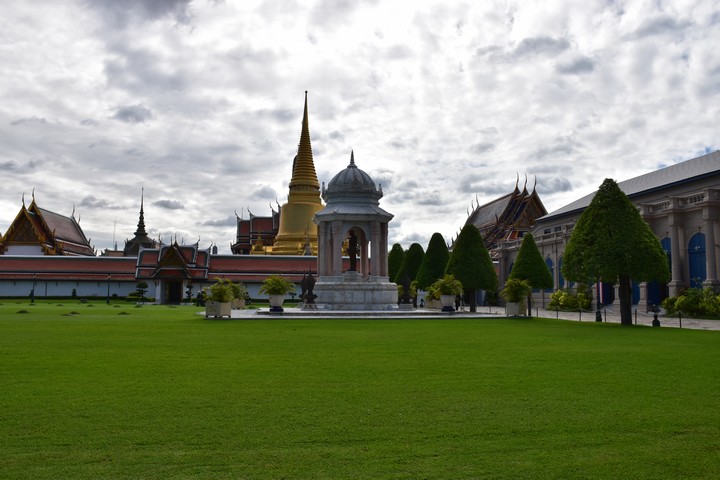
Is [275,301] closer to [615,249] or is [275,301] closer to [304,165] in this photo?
[615,249]

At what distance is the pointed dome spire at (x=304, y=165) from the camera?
84.2 meters

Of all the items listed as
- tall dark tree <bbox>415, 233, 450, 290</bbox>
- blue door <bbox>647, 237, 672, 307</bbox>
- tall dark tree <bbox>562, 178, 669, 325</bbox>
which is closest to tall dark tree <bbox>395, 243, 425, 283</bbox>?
tall dark tree <bbox>415, 233, 450, 290</bbox>

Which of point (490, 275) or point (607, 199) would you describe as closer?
point (607, 199)

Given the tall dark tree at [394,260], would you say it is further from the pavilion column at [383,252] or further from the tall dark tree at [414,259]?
the pavilion column at [383,252]

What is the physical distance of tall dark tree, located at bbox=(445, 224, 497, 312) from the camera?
1753 inches

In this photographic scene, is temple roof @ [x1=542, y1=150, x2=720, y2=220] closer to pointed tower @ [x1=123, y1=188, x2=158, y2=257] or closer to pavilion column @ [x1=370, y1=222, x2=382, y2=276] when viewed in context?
pavilion column @ [x1=370, y1=222, x2=382, y2=276]

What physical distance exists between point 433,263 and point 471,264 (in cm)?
1111

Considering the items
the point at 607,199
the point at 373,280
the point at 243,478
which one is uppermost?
the point at 607,199

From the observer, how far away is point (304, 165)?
85562 mm

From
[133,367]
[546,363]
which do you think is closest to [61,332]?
[133,367]

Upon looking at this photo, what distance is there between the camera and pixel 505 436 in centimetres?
696

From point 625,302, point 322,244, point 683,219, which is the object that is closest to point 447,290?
point 322,244

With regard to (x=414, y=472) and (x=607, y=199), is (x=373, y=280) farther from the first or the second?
(x=414, y=472)

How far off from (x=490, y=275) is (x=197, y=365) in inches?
1362
